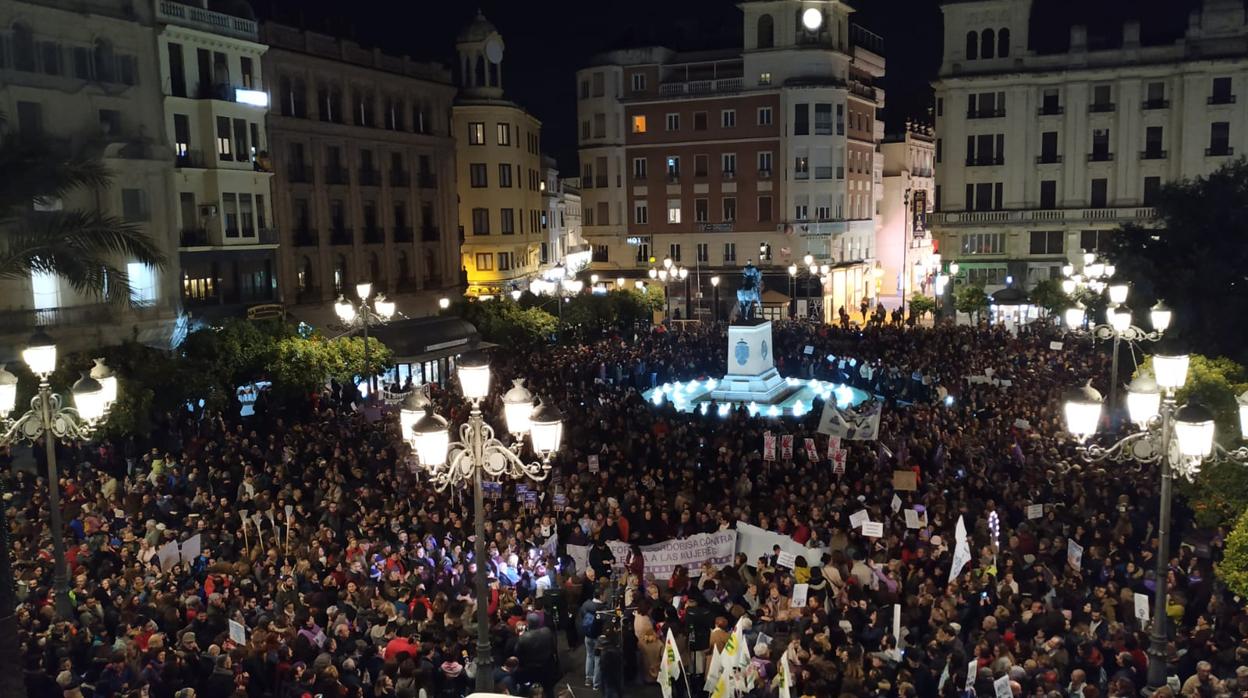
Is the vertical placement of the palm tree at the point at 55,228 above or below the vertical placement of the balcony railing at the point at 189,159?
below

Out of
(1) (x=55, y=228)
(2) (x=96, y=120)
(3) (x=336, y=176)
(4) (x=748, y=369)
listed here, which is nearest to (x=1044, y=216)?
(4) (x=748, y=369)

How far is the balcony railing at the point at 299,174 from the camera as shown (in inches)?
1919

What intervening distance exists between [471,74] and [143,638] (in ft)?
177

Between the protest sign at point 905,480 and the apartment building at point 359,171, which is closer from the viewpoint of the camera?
the protest sign at point 905,480

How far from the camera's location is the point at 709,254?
68500 mm

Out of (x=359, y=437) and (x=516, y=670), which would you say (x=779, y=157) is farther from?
(x=516, y=670)

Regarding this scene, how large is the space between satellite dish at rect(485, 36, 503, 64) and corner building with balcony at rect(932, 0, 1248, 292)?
2659 centimetres

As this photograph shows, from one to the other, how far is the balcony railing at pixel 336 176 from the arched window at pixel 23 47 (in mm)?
16922

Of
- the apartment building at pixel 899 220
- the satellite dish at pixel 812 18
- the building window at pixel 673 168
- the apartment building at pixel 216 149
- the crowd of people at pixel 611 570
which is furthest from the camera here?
→ the apartment building at pixel 899 220

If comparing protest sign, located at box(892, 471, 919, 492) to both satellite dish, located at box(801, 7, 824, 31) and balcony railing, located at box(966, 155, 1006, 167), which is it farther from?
balcony railing, located at box(966, 155, 1006, 167)

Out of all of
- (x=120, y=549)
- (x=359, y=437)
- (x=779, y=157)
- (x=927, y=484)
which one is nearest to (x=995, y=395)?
(x=927, y=484)

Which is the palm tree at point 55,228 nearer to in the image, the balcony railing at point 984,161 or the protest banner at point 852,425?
the protest banner at point 852,425

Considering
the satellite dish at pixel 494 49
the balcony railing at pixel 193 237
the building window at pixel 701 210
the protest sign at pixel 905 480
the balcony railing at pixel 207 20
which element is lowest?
the protest sign at pixel 905 480

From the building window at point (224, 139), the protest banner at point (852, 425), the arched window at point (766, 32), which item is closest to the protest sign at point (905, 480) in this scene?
the protest banner at point (852, 425)
